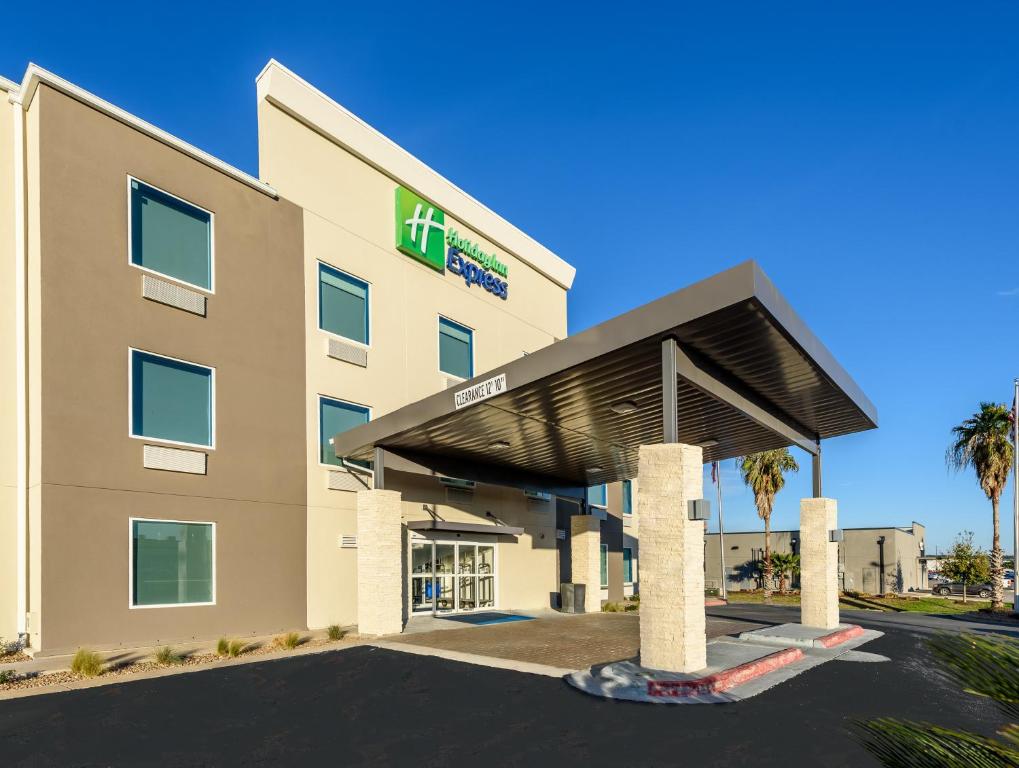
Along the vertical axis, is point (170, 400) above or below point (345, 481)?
above

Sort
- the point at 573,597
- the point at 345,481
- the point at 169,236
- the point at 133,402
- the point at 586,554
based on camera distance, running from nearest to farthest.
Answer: the point at 133,402 < the point at 169,236 < the point at 345,481 < the point at 573,597 < the point at 586,554

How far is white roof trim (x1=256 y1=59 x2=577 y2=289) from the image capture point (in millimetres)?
19094

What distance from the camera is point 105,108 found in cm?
1536

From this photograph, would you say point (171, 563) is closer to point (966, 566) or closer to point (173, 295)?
point (173, 295)

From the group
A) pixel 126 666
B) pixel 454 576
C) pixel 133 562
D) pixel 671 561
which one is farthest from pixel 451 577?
pixel 671 561

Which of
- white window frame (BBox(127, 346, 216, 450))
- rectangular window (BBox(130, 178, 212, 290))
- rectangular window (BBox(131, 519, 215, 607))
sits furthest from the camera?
rectangular window (BBox(130, 178, 212, 290))

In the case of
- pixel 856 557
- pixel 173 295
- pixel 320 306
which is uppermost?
pixel 320 306

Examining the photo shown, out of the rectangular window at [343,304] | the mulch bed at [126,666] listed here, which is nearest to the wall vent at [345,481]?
the rectangular window at [343,304]

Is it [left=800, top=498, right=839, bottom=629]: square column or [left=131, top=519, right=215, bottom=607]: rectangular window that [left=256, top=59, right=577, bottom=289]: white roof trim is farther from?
[left=800, top=498, right=839, bottom=629]: square column

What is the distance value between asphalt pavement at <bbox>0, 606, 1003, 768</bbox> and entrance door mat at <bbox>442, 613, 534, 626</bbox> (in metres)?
8.37

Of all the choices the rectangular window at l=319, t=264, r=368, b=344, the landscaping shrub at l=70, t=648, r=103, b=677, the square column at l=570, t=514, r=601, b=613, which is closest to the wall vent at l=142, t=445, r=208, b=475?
the landscaping shrub at l=70, t=648, r=103, b=677

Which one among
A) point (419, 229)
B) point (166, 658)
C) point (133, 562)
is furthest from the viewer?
point (419, 229)

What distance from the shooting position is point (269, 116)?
750 inches

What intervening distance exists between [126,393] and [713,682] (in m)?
12.1
